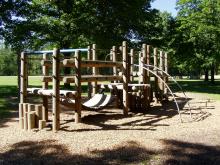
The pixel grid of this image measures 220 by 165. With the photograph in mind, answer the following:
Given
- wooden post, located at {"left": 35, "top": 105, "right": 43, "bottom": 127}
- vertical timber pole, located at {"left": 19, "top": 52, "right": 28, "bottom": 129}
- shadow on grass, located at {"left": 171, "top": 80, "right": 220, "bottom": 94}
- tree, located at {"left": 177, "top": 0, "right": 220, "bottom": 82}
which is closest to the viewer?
wooden post, located at {"left": 35, "top": 105, "right": 43, "bottom": 127}

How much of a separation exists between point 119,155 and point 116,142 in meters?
0.94

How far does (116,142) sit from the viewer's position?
7.54 meters

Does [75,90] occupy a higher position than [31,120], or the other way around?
[75,90]

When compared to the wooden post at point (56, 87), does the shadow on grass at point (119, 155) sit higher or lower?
lower

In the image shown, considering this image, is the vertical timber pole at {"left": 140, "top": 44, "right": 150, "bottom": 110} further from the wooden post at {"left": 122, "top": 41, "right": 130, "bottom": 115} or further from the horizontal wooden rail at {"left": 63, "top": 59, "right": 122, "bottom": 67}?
the horizontal wooden rail at {"left": 63, "top": 59, "right": 122, "bottom": 67}

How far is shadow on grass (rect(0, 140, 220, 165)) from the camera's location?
6.24 meters

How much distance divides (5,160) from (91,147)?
175 cm

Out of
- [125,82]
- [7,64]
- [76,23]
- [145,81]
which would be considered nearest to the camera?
[125,82]

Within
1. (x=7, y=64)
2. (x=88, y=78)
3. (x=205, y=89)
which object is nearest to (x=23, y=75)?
(x=88, y=78)

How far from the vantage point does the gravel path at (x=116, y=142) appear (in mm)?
6406

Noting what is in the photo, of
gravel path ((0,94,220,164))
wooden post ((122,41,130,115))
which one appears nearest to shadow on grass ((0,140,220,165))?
gravel path ((0,94,220,164))

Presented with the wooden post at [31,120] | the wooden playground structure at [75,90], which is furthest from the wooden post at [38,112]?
the wooden post at [31,120]

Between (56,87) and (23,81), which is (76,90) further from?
(23,81)

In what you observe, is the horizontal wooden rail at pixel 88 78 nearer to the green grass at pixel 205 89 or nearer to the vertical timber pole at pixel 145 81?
the vertical timber pole at pixel 145 81
